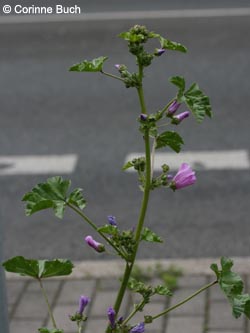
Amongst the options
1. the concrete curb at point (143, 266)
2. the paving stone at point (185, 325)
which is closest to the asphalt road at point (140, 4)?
the concrete curb at point (143, 266)

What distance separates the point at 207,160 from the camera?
27.2 feet

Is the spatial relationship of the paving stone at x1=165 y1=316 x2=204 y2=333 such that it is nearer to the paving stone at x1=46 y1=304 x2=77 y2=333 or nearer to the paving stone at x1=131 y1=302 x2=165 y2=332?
the paving stone at x1=131 y1=302 x2=165 y2=332

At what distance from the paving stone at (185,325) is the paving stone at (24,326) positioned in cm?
60

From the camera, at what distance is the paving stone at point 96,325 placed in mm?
5055

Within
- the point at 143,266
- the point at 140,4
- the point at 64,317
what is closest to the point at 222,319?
the point at 64,317

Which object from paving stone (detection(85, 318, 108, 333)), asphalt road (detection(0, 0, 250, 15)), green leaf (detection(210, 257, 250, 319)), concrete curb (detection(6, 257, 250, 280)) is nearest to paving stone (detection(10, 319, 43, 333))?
paving stone (detection(85, 318, 108, 333))

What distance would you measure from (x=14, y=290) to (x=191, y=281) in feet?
2.93

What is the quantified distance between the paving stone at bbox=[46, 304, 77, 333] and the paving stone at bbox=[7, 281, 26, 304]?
0.28 m

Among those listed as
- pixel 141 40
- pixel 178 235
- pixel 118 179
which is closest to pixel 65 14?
pixel 118 179

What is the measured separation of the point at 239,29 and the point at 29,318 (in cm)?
764

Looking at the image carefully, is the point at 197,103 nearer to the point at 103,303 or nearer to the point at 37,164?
the point at 103,303

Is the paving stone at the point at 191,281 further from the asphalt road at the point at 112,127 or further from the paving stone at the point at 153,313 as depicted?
the asphalt road at the point at 112,127

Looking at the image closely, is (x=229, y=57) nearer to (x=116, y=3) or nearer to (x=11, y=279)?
(x=116, y=3)

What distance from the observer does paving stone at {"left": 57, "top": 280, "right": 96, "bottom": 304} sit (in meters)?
5.43
